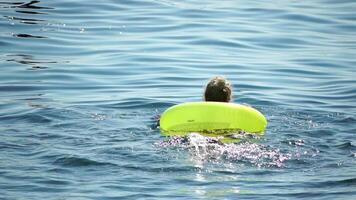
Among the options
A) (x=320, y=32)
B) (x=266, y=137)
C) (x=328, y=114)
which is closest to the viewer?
(x=266, y=137)

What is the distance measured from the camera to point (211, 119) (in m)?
8.93

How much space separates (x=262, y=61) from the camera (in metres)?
14.4

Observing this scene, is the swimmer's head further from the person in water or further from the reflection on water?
the reflection on water

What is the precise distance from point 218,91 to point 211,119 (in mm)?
566

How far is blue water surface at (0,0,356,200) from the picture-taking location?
7.43m

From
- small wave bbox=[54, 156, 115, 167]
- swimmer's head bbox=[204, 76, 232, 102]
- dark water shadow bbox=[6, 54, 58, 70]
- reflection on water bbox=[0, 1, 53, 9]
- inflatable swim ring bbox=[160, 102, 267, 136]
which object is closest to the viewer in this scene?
small wave bbox=[54, 156, 115, 167]

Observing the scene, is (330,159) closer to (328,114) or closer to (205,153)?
(205,153)

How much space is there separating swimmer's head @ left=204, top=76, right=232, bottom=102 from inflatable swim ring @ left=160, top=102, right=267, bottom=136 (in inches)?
15.3

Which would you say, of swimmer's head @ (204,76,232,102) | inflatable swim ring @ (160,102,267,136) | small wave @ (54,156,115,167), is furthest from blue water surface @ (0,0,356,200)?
swimmer's head @ (204,76,232,102)

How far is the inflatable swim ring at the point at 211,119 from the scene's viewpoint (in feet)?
29.3

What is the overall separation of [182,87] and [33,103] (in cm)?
252

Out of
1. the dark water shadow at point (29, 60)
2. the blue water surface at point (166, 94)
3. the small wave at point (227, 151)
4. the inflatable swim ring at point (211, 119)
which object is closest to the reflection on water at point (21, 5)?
the blue water surface at point (166, 94)

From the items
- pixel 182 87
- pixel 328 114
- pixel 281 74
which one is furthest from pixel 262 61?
pixel 328 114

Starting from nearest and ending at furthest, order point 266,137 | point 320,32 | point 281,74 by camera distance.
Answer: point 266,137
point 281,74
point 320,32
